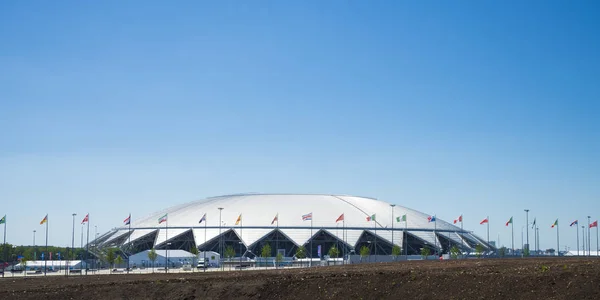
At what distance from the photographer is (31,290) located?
43.2 m

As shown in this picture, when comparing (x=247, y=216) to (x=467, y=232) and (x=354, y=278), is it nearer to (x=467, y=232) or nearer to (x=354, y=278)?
(x=467, y=232)

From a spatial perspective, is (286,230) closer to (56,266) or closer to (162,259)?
(162,259)

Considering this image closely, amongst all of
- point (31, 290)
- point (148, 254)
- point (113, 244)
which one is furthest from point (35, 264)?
point (31, 290)

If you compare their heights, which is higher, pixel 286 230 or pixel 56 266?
pixel 286 230

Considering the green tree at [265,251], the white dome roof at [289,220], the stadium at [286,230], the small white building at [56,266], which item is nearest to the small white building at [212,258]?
the stadium at [286,230]

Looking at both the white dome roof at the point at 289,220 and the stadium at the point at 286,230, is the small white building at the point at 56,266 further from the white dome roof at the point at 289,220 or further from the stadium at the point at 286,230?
the white dome roof at the point at 289,220

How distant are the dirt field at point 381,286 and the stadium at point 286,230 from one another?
71738 mm

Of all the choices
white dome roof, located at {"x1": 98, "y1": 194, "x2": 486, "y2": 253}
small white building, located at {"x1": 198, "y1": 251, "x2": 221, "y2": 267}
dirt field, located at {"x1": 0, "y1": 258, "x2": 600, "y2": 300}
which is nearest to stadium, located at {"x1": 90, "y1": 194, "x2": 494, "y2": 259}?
white dome roof, located at {"x1": 98, "y1": 194, "x2": 486, "y2": 253}

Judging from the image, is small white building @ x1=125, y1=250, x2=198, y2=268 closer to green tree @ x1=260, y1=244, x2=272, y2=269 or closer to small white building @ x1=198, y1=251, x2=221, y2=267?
small white building @ x1=198, y1=251, x2=221, y2=267

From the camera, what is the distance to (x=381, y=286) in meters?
32.8

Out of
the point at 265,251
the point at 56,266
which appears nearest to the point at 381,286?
the point at 265,251

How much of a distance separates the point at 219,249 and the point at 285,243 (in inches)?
453

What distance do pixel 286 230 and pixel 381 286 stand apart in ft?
296

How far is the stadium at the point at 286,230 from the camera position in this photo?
396 ft
